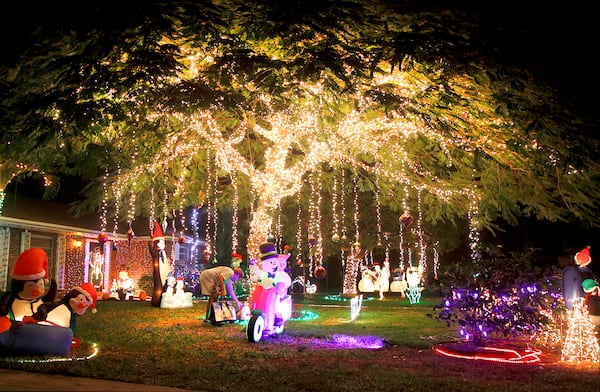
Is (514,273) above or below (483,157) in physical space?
below

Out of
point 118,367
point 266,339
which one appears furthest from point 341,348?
point 118,367

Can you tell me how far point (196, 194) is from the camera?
18.8 m

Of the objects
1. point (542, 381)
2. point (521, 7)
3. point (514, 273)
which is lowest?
point (542, 381)

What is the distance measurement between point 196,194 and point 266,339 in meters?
8.83

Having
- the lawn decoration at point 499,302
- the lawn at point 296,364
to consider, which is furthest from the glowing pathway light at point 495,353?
the lawn at point 296,364

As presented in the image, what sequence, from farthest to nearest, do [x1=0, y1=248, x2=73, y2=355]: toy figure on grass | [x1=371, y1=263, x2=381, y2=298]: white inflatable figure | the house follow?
[x1=371, y1=263, x2=381, y2=298]: white inflatable figure
the house
[x1=0, y1=248, x2=73, y2=355]: toy figure on grass

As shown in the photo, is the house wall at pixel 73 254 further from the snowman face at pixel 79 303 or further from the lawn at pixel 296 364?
the snowman face at pixel 79 303

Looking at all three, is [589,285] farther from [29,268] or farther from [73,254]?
[73,254]

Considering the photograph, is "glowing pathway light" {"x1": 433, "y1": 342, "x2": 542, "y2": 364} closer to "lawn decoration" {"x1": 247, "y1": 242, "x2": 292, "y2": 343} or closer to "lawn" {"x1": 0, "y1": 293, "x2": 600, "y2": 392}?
"lawn" {"x1": 0, "y1": 293, "x2": 600, "y2": 392}

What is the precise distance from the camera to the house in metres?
21.6

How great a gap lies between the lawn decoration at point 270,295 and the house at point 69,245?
8.60 meters

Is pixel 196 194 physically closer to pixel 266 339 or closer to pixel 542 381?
pixel 266 339

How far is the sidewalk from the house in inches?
494

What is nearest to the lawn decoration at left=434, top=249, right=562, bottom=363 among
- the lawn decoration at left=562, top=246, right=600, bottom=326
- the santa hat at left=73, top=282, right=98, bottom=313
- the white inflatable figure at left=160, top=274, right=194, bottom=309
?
the lawn decoration at left=562, top=246, right=600, bottom=326
